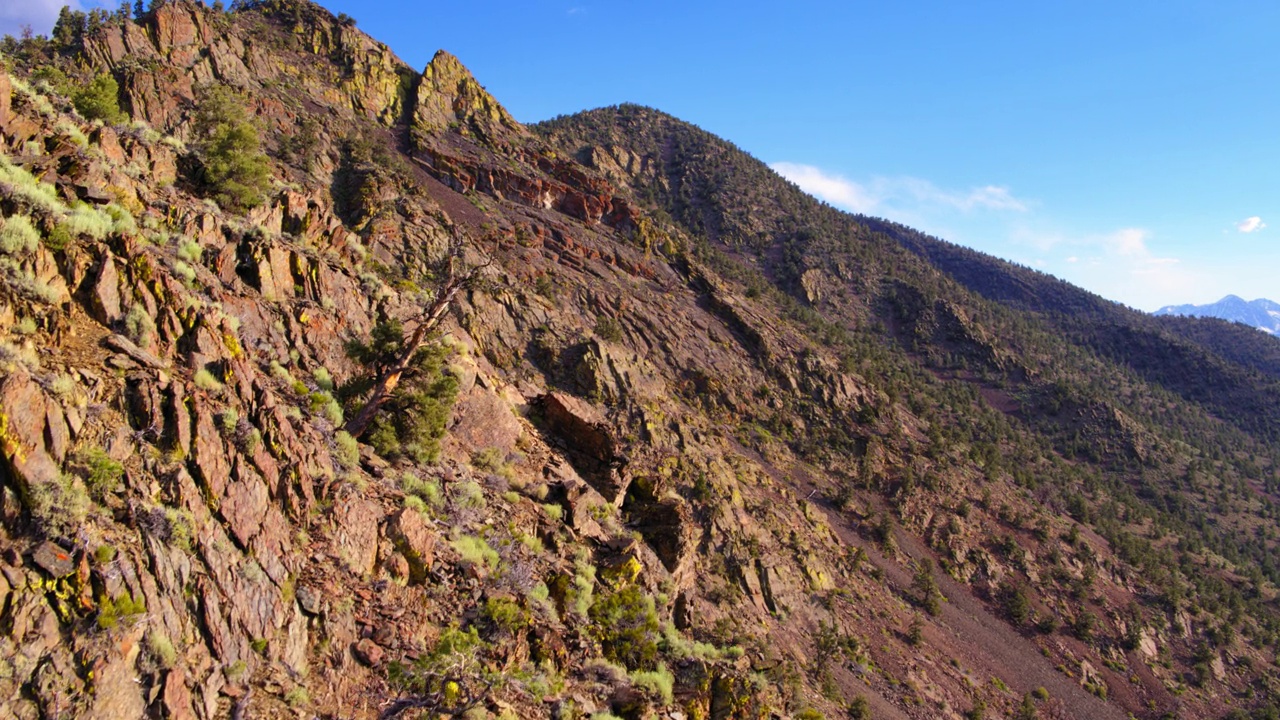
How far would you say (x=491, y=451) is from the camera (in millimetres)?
20062

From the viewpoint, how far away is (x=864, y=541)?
46.7m

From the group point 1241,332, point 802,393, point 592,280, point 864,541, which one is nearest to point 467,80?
point 592,280

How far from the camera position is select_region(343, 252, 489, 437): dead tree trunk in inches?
658

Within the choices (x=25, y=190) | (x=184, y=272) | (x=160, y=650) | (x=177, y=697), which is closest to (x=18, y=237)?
(x=25, y=190)

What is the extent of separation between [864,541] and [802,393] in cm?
1729

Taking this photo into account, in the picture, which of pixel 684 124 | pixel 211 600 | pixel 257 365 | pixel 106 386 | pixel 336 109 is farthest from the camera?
pixel 684 124

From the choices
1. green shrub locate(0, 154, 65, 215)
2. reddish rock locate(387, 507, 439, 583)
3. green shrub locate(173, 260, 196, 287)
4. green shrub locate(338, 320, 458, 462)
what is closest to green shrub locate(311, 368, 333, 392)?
green shrub locate(338, 320, 458, 462)

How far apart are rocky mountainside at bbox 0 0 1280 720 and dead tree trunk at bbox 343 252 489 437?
11cm

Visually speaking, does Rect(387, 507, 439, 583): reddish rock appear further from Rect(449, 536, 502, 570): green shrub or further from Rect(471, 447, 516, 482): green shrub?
Rect(471, 447, 516, 482): green shrub

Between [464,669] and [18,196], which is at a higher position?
[18,196]

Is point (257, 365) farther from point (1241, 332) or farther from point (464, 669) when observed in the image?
point (1241, 332)

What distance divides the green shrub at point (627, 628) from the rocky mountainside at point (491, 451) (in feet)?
0.31

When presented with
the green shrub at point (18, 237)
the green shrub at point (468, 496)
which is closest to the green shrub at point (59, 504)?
the green shrub at point (18, 237)

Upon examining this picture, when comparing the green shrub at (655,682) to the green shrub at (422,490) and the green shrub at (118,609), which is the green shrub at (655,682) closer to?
the green shrub at (422,490)
